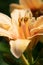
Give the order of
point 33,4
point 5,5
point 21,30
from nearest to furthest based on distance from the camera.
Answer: point 21,30 < point 33,4 < point 5,5

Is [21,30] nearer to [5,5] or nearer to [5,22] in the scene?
[5,22]

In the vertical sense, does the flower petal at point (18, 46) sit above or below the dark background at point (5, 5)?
above

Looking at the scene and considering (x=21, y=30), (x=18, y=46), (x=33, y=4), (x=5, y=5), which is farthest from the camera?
(x=5, y=5)

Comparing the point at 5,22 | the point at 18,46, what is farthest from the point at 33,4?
the point at 18,46

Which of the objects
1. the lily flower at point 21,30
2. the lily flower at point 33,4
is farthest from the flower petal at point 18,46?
the lily flower at point 33,4

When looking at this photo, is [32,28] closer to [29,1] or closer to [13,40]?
[13,40]

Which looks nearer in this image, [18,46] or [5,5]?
[18,46]

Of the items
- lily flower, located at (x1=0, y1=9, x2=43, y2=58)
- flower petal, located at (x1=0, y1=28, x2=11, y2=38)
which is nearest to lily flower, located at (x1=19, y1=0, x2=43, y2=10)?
lily flower, located at (x1=0, y1=9, x2=43, y2=58)

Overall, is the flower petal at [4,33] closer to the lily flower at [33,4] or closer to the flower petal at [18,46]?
the flower petal at [18,46]
